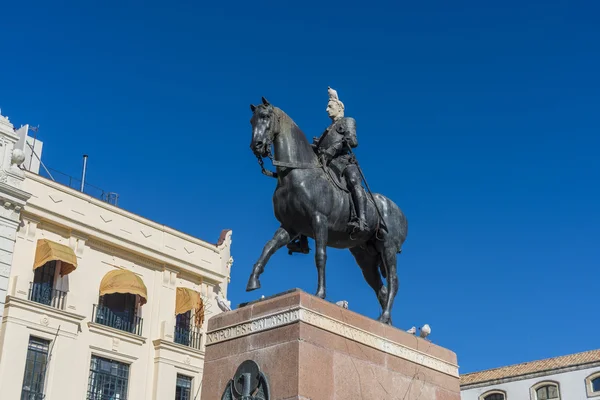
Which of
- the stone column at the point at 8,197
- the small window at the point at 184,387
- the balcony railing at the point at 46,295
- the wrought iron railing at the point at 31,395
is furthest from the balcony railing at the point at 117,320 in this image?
the stone column at the point at 8,197

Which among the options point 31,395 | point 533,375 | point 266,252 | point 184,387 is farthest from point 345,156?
point 533,375

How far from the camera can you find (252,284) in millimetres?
11031

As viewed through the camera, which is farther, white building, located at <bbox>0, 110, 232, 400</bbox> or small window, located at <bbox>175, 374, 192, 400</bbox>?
small window, located at <bbox>175, 374, 192, 400</bbox>

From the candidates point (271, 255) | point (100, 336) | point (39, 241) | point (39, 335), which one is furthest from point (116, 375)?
point (271, 255)

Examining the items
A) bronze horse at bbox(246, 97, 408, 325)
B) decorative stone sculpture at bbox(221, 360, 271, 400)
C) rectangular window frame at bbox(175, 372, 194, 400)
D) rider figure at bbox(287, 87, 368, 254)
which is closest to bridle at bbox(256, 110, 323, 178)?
bronze horse at bbox(246, 97, 408, 325)

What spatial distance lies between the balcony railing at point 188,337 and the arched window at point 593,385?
84.3 feet

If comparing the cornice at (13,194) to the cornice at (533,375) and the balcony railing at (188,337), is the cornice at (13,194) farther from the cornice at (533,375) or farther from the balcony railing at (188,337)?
the cornice at (533,375)

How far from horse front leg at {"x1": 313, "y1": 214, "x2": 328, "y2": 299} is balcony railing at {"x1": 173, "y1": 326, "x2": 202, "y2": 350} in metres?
22.3

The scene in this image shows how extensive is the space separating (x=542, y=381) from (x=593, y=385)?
3113mm

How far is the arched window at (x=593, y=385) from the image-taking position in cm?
4666

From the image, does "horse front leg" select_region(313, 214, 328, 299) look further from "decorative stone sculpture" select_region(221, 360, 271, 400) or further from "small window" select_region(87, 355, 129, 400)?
"small window" select_region(87, 355, 129, 400)

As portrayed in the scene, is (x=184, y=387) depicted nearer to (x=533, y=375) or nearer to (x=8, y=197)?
(x=8, y=197)

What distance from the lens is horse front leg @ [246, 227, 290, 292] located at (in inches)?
435

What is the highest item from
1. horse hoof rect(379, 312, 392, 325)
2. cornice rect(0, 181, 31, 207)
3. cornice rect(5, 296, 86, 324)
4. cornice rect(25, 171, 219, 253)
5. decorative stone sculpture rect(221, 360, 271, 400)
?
cornice rect(25, 171, 219, 253)
